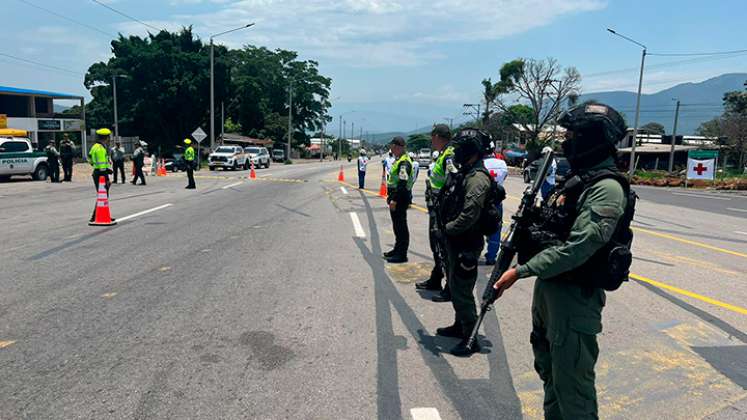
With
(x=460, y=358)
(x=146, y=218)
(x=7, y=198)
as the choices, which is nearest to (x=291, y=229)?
(x=146, y=218)

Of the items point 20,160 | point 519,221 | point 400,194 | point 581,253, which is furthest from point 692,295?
point 20,160

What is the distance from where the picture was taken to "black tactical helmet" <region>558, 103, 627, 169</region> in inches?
107

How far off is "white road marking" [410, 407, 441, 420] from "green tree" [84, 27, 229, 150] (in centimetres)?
5688

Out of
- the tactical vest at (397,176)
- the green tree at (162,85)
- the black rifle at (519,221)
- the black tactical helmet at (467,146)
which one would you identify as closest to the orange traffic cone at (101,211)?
the tactical vest at (397,176)

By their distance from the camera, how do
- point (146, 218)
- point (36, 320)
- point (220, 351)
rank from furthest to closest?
point (146, 218), point (36, 320), point (220, 351)

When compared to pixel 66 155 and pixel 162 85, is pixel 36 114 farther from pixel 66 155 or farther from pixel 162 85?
pixel 66 155

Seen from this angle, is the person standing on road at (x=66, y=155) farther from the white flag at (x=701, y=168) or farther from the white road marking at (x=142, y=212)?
the white flag at (x=701, y=168)

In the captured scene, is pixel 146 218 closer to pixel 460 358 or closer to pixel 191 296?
pixel 191 296

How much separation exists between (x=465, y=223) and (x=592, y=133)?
1.62 m

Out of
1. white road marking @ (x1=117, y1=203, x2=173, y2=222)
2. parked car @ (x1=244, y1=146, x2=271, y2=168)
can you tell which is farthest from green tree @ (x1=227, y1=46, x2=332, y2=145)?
white road marking @ (x1=117, y1=203, x2=173, y2=222)

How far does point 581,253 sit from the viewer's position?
2562 millimetres

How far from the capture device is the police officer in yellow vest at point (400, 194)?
746 cm

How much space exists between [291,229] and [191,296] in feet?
15.7

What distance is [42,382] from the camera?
363cm
